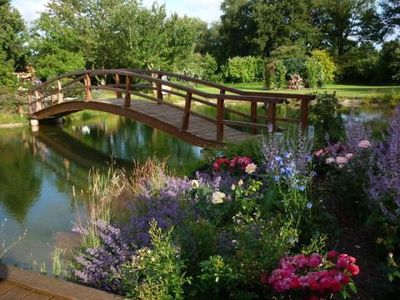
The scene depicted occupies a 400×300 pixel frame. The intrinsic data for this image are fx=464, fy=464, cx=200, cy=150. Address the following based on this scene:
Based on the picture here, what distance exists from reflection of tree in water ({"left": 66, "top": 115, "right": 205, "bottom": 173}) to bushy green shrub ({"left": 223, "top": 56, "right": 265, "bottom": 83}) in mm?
18299

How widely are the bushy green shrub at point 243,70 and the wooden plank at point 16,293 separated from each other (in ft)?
109

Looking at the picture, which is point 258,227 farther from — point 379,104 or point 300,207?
point 379,104

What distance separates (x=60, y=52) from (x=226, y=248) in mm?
21957

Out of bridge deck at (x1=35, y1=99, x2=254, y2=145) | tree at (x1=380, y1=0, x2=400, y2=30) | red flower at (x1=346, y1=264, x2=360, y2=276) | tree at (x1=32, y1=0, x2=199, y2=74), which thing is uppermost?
tree at (x1=380, y1=0, x2=400, y2=30)

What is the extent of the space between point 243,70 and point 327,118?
1127 inches

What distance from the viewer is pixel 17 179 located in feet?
30.9

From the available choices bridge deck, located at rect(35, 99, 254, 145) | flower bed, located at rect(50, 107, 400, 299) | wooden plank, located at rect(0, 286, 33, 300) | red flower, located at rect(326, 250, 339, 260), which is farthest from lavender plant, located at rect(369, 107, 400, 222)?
bridge deck, located at rect(35, 99, 254, 145)

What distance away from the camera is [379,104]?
17.8m

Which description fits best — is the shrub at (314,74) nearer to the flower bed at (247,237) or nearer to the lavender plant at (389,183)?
the flower bed at (247,237)

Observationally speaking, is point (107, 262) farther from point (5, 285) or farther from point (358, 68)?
point (358, 68)

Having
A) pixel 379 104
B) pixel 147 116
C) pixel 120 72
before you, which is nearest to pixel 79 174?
pixel 147 116

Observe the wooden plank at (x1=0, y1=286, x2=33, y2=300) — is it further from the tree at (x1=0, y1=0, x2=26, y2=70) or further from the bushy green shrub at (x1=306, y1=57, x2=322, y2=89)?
the bushy green shrub at (x1=306, y1=57, x2=322, y2=89)

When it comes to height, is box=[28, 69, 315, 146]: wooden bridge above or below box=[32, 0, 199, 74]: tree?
below

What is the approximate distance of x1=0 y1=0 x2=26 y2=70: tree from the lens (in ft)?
73.5
